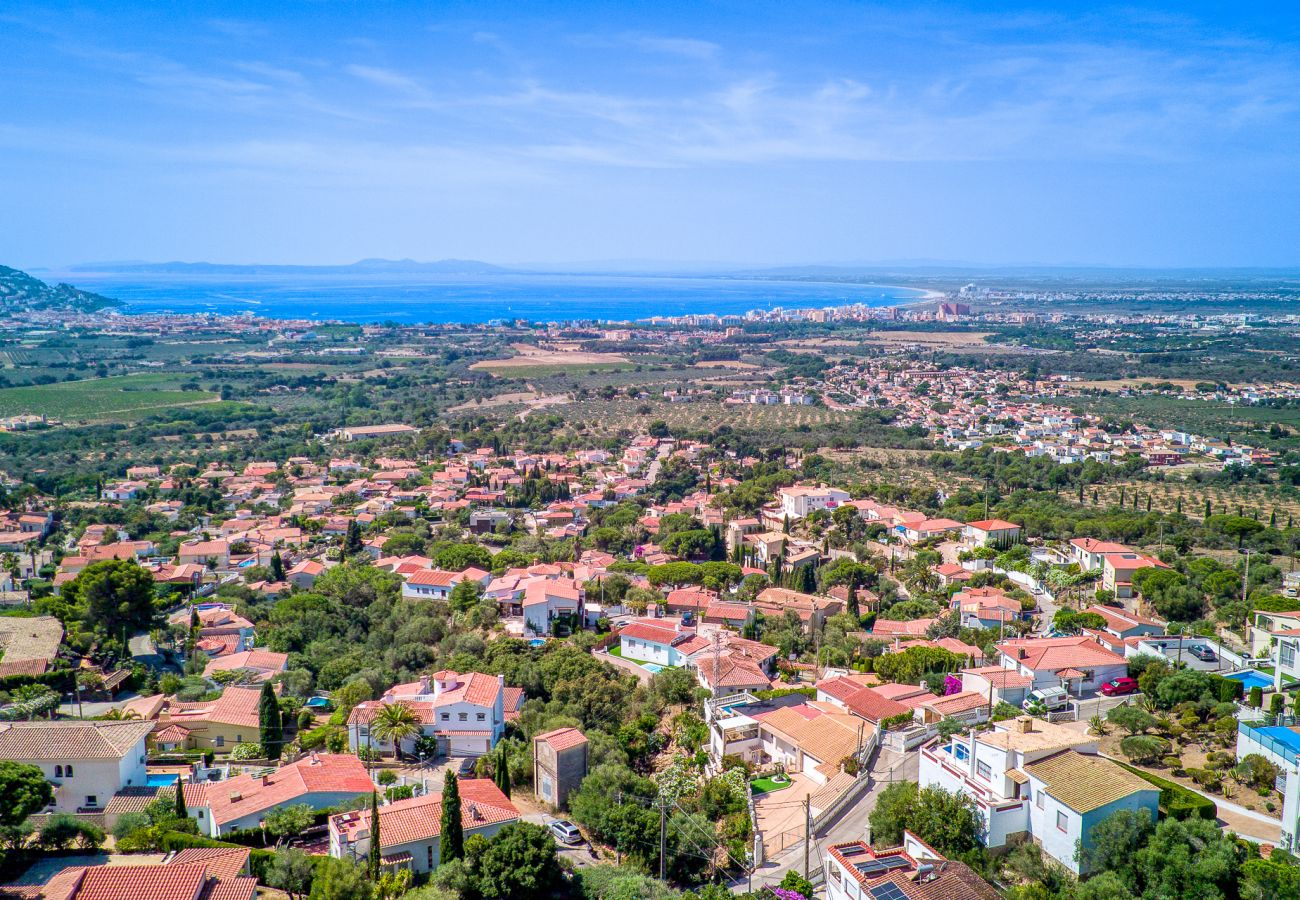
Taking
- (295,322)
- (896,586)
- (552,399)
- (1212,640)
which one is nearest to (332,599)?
(896,586)

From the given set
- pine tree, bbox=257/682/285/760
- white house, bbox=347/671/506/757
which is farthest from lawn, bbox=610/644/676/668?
pine tree, bbox=257/682/285/760

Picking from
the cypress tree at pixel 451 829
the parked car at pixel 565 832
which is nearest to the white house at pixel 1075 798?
the parked car at pixel 565 832

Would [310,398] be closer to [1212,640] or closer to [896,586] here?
[896,586]

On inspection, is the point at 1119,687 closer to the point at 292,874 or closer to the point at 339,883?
the point at 339,883

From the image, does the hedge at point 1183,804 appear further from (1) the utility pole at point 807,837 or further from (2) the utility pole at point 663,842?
(2) the utility pole at point 663,842

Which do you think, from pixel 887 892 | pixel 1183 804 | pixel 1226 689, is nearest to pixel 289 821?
pixel 887 892

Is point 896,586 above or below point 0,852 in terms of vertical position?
below

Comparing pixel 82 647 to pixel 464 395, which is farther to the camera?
pixel 464 395
